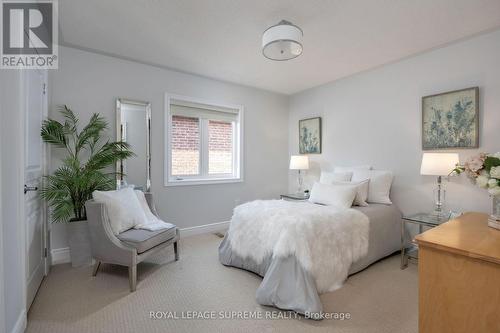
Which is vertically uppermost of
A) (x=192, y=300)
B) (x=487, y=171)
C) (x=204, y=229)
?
(x=487, y=171)

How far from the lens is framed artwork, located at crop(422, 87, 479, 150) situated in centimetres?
266

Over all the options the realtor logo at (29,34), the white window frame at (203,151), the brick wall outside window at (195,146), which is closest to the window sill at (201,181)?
the white window frame at (203,151)

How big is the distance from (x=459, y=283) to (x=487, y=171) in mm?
785

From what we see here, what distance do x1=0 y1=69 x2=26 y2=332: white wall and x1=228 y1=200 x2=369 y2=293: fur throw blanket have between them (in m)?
1.73

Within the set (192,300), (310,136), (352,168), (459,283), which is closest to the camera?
(459,283)

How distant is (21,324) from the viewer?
1.64 m

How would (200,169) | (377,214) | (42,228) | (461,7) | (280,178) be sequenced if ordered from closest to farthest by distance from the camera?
(461,7) < (42,228) < (377,214) < (200,169) < (280,178)

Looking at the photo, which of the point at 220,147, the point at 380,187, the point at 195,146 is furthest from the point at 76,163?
the point at 380,187

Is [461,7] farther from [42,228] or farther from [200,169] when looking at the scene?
[42,228]

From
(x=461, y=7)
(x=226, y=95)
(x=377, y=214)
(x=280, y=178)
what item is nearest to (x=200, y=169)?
(x=226, y=95)

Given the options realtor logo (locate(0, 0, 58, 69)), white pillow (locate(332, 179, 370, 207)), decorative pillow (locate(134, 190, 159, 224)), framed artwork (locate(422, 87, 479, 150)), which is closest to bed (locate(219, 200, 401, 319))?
white pillow (locate(332, 179, 370, 207))

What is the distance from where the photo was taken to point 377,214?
2816 mm

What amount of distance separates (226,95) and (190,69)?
0.77 meters

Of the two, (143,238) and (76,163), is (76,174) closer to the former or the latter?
(76,163)
